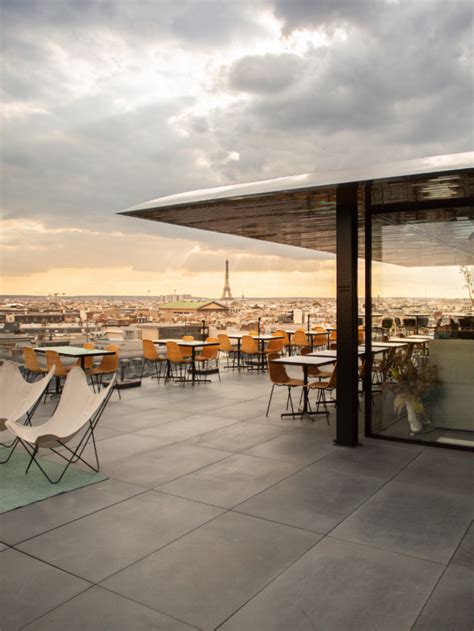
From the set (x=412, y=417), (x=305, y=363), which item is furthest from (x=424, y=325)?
(x=305, y=363)

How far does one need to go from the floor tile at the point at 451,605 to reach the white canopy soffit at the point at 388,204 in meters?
3.13

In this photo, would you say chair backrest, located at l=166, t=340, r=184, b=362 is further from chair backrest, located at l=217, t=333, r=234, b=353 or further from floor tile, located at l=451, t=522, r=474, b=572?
floor tile, located at l=451, t=522, r=474, b=572

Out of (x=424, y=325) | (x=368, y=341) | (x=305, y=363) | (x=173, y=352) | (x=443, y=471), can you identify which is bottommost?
(x=443, y=471)

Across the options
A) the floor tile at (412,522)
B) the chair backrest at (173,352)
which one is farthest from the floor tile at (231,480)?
the chair backrest at (173,352)

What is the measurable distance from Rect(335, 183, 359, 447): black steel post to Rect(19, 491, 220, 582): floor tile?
97.4 inches

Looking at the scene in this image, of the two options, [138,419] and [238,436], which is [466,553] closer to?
[238,436]

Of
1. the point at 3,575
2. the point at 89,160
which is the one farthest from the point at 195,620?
the point at 89,160

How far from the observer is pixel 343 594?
2.98 meters

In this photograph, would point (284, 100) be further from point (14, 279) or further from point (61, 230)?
point (14, 279)

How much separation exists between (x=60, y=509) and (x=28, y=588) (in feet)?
3.92

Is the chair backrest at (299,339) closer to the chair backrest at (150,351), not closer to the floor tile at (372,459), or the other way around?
the chair backrest at (150,351)

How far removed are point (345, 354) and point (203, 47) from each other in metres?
12.1

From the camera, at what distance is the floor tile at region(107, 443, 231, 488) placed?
16.4 feet

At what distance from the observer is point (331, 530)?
3830 millimetres
